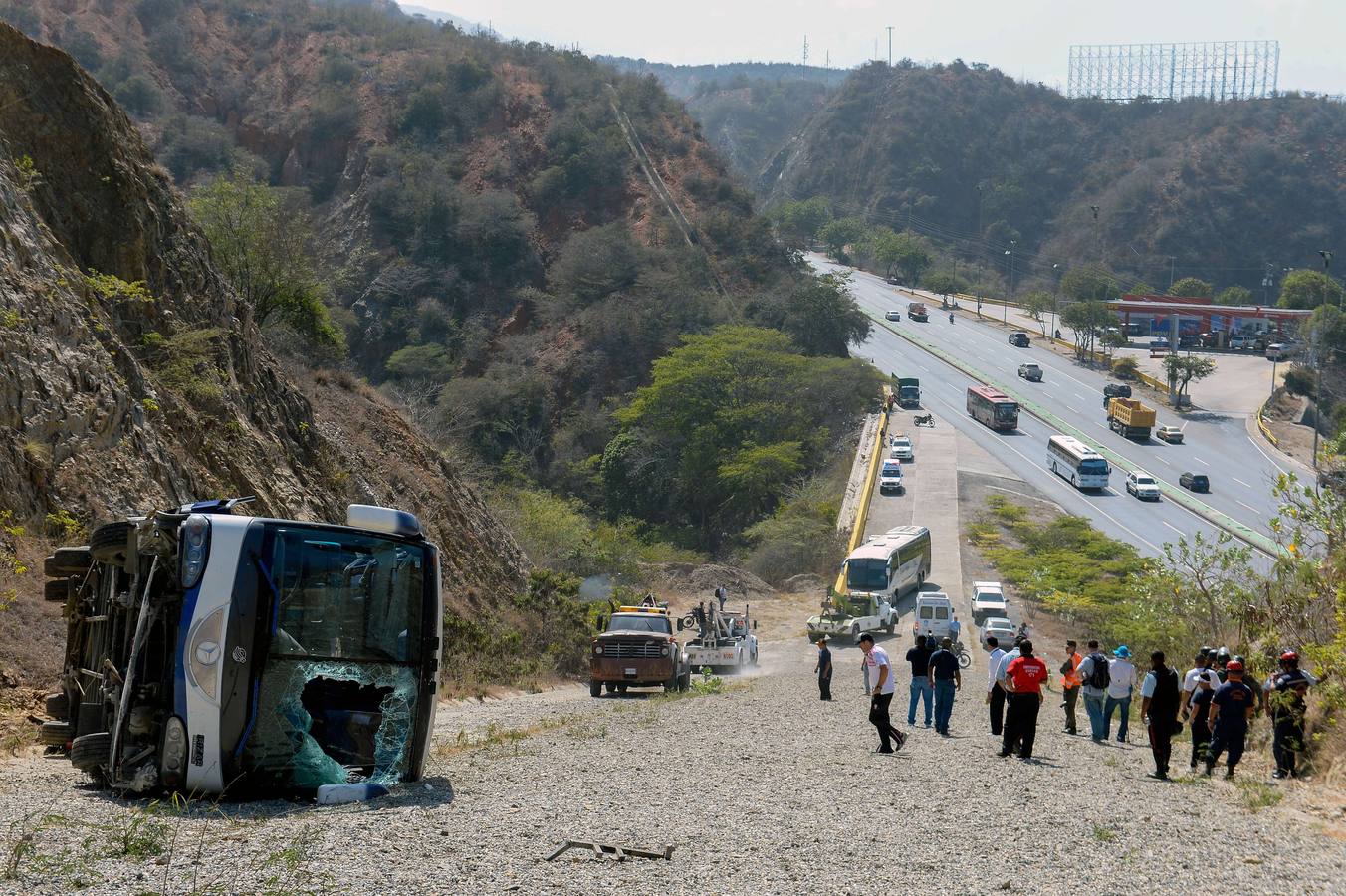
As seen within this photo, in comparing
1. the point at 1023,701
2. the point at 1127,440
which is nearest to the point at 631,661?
the point at 1023,701

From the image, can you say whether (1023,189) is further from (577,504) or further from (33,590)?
(33,590)

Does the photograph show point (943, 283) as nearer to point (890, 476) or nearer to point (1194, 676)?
point (890, 476)

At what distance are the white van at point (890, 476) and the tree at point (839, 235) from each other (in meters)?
92.6

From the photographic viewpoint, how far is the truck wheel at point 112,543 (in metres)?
10.1

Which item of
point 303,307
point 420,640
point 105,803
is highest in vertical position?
Result: point 303,307

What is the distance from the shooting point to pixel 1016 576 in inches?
2052

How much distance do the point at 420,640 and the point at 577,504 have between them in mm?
53380

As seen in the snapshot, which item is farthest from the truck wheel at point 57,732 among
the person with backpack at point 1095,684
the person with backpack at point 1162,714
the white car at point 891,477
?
the white car at point 891,477

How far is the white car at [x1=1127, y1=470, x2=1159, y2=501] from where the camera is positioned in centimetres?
6738

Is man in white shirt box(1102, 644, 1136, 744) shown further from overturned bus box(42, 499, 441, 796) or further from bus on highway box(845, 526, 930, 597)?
bus on highway box(845, 526, 930, 597)

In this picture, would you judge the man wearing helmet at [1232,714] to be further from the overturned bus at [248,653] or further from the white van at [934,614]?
the white van at [934,614]

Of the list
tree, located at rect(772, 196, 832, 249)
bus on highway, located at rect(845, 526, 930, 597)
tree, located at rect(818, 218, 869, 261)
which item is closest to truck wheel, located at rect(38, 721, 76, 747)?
bus on highway, located at rect(845, 526, 930, 597)

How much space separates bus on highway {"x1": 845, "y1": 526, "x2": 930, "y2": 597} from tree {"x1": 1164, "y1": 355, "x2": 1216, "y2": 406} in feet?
162

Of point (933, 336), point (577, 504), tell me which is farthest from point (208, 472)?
point (933, 336)
